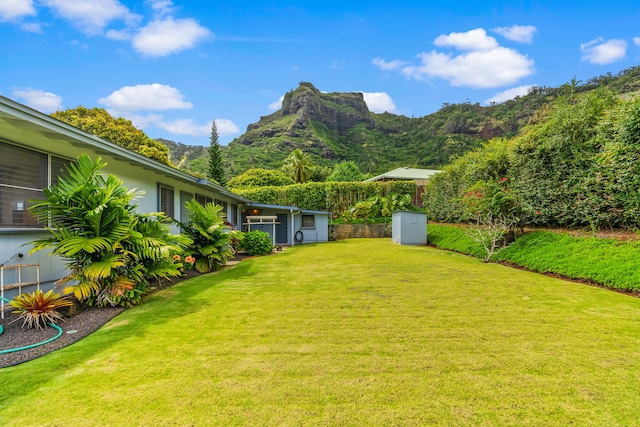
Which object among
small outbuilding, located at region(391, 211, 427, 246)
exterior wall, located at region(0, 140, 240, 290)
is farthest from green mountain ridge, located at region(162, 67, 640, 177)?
exterior wall, located at region(0, 140, 240, 290)

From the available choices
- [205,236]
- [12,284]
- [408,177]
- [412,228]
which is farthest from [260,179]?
[12,284]

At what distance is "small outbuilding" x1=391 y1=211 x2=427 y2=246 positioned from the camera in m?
15.9

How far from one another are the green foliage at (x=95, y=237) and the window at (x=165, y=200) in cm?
355

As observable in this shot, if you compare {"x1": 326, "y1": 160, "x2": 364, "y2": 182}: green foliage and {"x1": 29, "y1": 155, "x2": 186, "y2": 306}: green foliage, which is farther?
{"x1": 326, "y1": 160, "x2": 364, "y2": 182}: green foliage

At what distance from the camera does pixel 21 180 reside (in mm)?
4645

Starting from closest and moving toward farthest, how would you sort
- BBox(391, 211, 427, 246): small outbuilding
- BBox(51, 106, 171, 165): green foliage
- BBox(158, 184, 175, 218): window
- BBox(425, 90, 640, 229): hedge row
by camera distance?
BBox(425, 90, 640, 229): hedge row
BBox(158, 184, 175, 218): window
BBox(391, 211, 427, 246): small outbuilding
BBox(51, 106, 171, 165): green foliage

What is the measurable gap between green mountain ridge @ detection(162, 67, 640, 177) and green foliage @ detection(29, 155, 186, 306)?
37061 millimetres

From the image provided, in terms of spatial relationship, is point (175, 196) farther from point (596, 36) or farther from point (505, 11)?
point (596, 36)

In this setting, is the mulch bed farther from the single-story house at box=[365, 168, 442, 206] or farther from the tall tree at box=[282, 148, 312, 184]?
the tall tree at box=[282, 148, 312, 184]

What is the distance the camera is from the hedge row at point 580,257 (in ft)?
19.8

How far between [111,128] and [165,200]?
20.3 meters

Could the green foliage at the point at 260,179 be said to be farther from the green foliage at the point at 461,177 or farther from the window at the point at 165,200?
the window at the point at 165,200

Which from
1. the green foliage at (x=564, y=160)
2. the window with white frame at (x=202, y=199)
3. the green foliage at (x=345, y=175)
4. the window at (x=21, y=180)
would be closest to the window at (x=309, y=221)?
the window with white frame at (x=202, y=199)

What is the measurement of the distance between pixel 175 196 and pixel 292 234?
28.5ft
